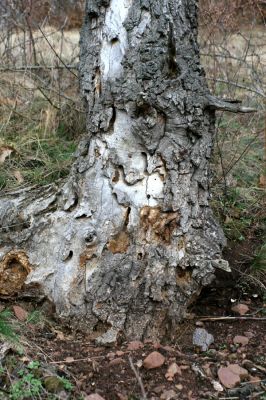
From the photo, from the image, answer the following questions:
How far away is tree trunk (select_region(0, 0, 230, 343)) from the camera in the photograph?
2574 millimetres

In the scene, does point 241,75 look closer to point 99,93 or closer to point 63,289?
point 99,93

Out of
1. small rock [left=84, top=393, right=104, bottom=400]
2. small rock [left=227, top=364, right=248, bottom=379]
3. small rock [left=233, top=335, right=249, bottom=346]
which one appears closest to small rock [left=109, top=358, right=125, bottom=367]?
small rock [left=84, top=393, right=104, bottom=400]

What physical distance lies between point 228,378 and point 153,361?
326 mm

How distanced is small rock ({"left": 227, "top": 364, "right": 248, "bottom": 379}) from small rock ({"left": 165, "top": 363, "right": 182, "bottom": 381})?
0.77 feet

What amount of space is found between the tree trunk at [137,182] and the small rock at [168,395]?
1.44 ft

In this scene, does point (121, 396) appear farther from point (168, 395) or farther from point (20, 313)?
point (20, 313)

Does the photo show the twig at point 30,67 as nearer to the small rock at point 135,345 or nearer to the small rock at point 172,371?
the small rock at point 135,345

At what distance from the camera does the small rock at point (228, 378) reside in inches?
92.1

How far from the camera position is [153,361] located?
2.38 metres

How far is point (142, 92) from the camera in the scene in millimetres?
2549

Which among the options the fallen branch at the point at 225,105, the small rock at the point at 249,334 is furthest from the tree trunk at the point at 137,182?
the small rock at the point at 249,334

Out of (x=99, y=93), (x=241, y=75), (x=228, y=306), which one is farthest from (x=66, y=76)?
(x=228, y=306)

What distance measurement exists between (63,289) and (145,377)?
0.63 meters

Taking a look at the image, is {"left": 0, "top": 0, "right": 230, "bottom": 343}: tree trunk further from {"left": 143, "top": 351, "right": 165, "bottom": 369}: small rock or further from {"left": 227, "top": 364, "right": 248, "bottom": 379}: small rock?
{"left": 227, "top": 364, "right": 248, "bottom": 379}: small rock
